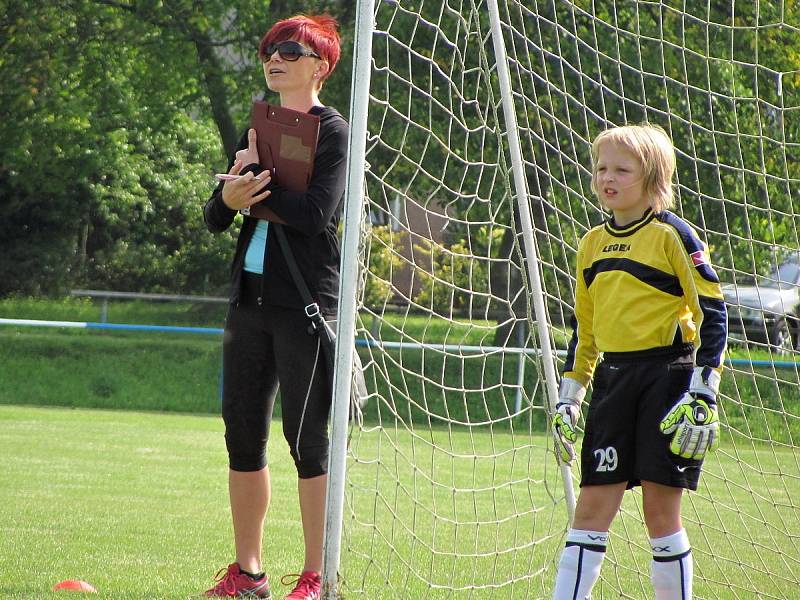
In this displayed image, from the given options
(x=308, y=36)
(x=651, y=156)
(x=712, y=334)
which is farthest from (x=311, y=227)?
(x=712, y=334)

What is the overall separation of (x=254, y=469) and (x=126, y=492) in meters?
3.21

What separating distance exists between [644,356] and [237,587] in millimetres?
1581

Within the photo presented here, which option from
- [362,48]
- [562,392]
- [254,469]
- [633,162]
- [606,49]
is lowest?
[254,469]

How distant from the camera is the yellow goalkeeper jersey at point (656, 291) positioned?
327 cm

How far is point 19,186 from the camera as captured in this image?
24.0 meters

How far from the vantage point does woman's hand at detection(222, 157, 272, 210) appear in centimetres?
384

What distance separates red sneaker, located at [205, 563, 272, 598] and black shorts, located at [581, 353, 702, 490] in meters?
1.24

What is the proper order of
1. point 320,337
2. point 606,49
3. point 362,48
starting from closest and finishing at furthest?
1. point 362,48
2. point 320,337
3. point 606,49

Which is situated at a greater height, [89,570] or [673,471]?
[673,471]

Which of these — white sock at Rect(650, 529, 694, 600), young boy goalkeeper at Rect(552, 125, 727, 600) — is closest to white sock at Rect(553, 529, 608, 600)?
young boy goalkeeper at Rect(552, 125, 727, 600)

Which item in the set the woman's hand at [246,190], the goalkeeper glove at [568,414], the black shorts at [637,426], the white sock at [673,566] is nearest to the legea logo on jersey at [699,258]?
the black shorts at [637,426]

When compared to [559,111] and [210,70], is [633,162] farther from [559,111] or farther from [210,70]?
[210,70]

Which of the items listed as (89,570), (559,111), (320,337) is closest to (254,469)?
(320,337)

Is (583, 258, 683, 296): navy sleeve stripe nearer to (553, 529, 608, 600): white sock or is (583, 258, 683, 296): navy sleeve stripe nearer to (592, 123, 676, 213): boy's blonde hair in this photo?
(592, 123, 676, 213): boy's blonde hair
